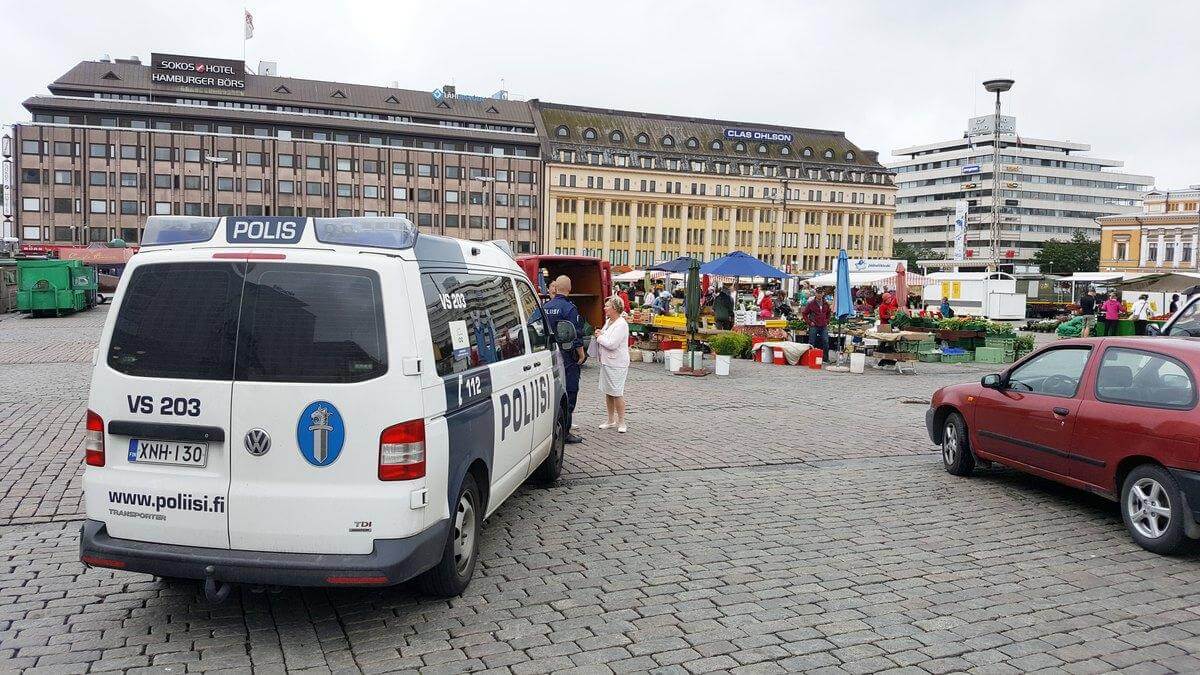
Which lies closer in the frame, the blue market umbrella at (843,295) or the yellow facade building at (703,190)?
the blue market umbrella at (843,295)

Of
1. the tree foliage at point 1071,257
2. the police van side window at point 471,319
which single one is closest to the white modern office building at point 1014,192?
the tree foliage at point 1071,257

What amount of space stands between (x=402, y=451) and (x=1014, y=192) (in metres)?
151

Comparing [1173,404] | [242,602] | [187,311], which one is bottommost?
[242,602]

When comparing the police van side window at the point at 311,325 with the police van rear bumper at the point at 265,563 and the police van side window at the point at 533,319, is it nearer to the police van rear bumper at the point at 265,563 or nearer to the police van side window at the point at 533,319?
the police van rear bumper at the point at 265,563

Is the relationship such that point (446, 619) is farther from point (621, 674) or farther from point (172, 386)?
point (172, 386)

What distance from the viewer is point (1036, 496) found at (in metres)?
7.77

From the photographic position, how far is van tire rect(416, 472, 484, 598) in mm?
4934

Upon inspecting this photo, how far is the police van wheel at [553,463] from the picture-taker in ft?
25.7

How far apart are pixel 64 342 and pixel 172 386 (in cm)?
2154

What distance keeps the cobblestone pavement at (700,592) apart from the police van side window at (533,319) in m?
1.32

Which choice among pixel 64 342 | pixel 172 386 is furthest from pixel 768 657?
pixel 64 342

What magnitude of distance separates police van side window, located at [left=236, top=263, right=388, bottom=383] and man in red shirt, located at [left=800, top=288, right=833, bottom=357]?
1711 centimetres

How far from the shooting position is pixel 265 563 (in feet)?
14.1

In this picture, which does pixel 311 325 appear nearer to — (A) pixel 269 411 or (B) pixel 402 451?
(A) pixel 269 411
